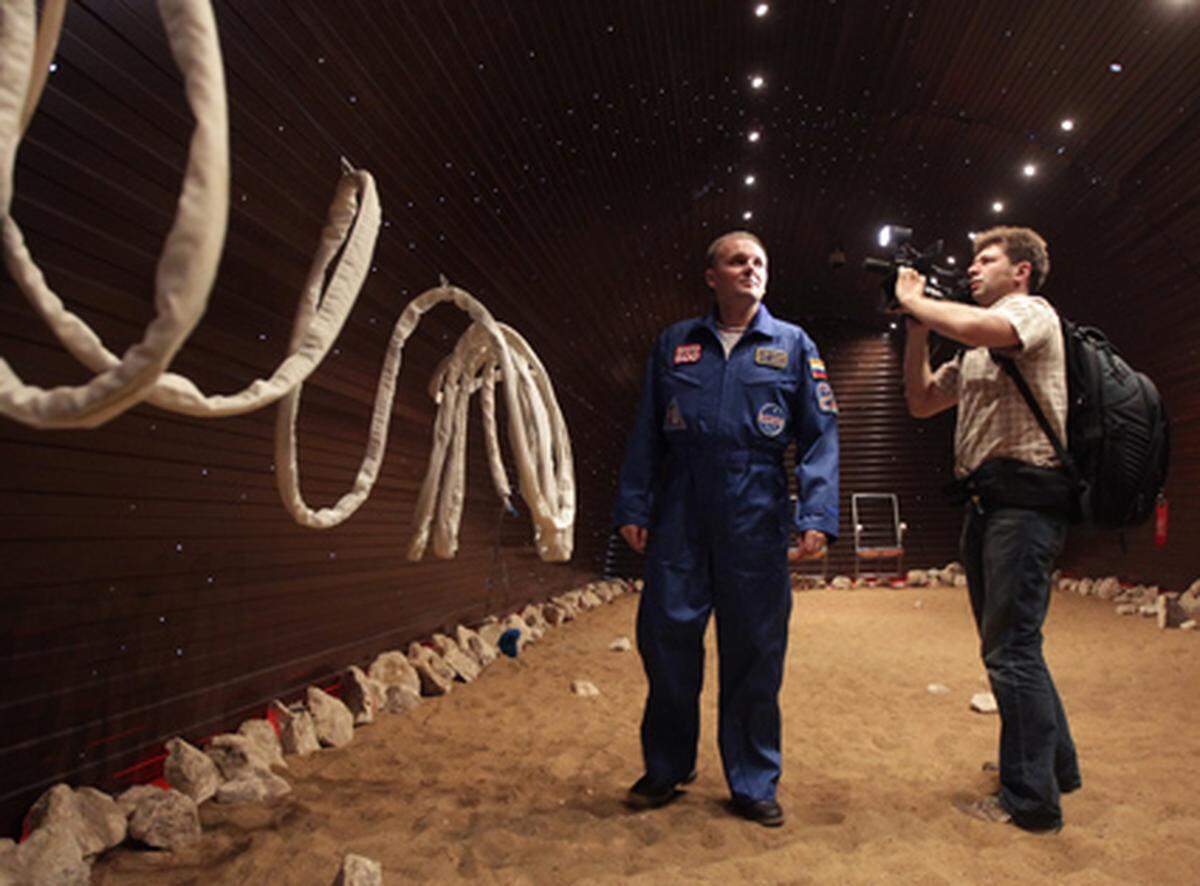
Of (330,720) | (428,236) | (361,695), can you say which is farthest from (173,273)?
(428,236)

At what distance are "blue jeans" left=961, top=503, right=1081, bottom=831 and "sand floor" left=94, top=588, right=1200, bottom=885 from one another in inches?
4.5

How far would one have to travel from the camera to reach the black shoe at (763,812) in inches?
87.5

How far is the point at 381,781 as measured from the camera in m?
2.63

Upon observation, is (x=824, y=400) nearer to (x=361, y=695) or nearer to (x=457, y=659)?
(x=361, y=695)

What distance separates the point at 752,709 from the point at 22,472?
214 centimetres

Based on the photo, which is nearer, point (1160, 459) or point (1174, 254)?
point (1160, 459)

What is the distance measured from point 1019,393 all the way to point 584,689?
9.07 ft

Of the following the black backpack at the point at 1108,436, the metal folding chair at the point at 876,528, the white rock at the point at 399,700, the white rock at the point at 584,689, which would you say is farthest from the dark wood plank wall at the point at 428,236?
the metal folding chair at the point at 876,528

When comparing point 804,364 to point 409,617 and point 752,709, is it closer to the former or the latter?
point 752,709

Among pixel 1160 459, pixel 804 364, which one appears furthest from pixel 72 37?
pixel 1160 459

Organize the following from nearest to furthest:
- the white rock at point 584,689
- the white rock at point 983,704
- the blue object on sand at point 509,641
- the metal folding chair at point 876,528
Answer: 1. the white rock at point 983,704
2. the white rock at point 584,689
3. the blue object on sand at point 509,641
4. the metal folding chair at point 876,528

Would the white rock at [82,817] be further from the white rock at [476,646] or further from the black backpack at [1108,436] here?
the white rock at [476,646]

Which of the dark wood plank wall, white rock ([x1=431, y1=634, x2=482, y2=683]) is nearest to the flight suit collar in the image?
the dark wood plank wall

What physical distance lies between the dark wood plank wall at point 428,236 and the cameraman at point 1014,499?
2387 mm
